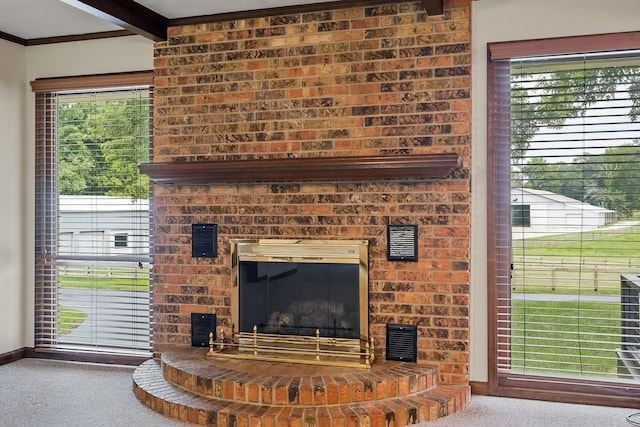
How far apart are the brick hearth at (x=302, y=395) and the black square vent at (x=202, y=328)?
43 cm

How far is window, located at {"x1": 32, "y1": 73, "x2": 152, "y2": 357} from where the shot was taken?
14.2 ft

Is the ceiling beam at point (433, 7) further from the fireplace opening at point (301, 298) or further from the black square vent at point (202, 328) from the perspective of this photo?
the black square vent at point (202, 328)

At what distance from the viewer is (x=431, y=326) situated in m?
3.54

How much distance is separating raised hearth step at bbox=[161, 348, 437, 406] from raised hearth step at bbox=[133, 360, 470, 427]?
36 millimetres

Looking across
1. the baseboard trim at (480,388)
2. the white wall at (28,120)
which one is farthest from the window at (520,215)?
the white wall at (28,120)

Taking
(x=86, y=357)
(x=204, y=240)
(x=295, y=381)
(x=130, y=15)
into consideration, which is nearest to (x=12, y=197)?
(x=86, y=357)

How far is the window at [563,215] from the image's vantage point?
3418 mm

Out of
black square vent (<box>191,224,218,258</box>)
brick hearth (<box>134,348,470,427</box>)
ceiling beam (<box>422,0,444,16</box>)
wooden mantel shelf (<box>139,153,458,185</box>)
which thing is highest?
ceiling beam (<box>422,0,444,16</box>)

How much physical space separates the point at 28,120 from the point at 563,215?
154 inches

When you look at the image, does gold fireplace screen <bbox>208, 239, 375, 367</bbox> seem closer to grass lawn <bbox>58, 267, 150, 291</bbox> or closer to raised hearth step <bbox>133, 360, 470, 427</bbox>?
raised hearth step <bbox>133, 360, 470, 427</bbox>

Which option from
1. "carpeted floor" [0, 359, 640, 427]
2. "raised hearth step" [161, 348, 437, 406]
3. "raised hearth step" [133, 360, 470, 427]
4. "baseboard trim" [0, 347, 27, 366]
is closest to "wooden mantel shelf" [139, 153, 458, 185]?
"raised hearth step" [161, 348, 437, 406]

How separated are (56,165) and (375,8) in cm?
268

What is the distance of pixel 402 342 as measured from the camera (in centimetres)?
356

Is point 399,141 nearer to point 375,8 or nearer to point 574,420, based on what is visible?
point 375,8
